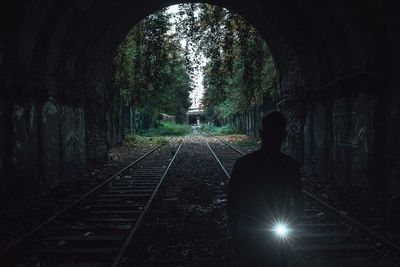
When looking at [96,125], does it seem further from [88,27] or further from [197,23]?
[197,23]

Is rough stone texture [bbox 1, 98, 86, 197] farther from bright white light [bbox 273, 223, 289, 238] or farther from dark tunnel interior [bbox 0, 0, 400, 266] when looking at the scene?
bright white light [bbox 273, 223, 289, 238]

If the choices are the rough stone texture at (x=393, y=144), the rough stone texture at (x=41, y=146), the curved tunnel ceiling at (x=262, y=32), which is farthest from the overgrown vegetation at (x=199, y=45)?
the rough stone texture at (x=393, y=144)

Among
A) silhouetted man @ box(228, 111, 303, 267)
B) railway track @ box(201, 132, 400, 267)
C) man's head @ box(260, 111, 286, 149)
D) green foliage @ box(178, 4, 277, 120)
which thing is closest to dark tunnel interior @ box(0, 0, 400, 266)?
railway track @ box(201, 132, 400, 267)

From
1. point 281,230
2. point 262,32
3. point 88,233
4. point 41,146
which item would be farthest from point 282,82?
point 281,230

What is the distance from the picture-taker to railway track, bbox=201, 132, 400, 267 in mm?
4559

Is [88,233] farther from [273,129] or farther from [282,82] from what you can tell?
[282,82]

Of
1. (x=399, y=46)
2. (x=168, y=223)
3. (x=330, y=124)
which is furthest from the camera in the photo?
(x=330, y=124)

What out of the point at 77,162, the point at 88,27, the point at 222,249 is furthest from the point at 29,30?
the point at 222,249

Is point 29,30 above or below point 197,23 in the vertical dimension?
below

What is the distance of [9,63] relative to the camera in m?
7.80

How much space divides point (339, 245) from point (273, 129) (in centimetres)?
325

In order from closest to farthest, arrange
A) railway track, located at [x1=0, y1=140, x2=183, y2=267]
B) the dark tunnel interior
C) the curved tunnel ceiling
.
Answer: railway track, located at [x1=0, y1=140, x2=183, y2=267] < the dark tunnel interior < the curved tunnel ceiling

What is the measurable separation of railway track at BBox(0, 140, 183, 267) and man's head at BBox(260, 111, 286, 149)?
2.63m

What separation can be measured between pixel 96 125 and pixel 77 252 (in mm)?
9571
